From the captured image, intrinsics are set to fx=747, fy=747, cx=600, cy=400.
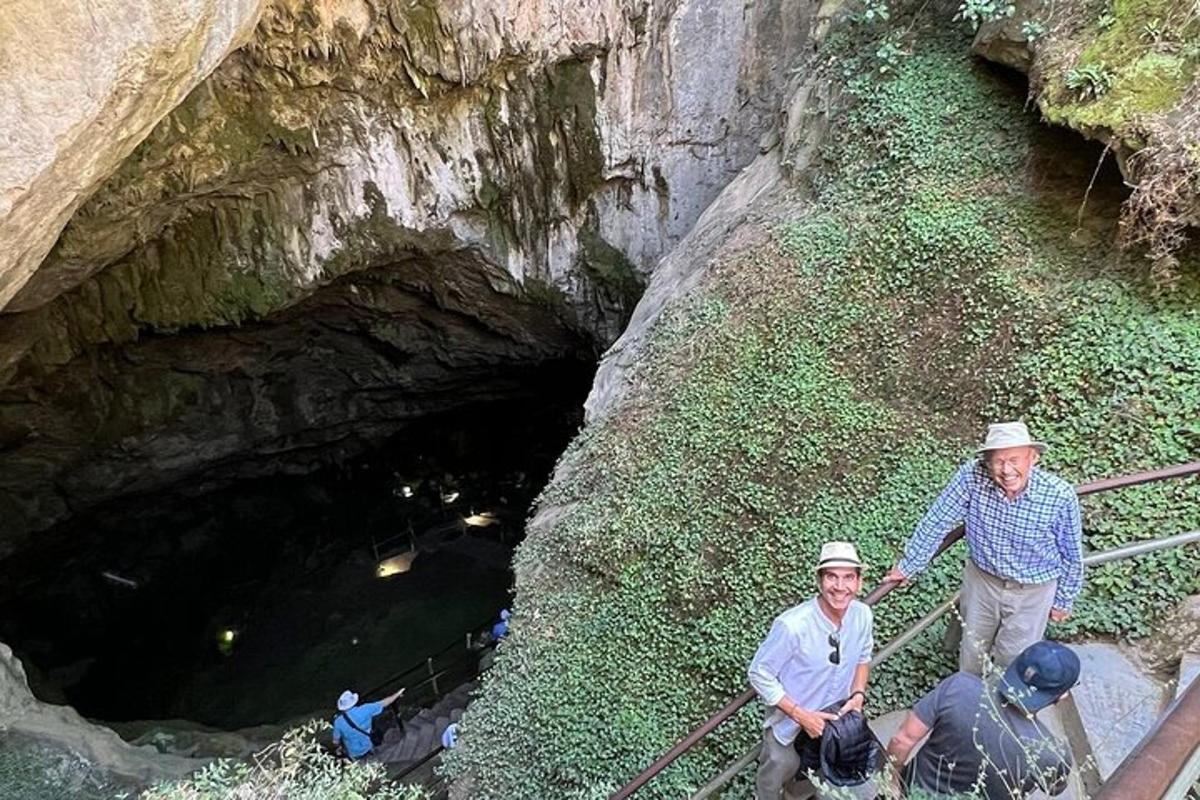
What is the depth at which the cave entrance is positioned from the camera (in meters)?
14.2

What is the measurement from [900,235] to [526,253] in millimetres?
6946

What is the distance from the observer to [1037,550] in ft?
11.9

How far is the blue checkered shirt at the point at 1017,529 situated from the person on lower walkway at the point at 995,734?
756 millimetres

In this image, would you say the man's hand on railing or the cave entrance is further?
the cave entrance

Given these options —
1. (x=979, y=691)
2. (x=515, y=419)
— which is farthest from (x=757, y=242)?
(x=515, y=419)

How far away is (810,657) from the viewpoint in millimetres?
3553

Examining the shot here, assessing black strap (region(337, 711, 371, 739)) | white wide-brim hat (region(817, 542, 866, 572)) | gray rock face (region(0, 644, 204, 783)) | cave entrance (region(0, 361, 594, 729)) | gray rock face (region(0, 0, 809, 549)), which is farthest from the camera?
cave entrance (region(0, 361, 594, 729))

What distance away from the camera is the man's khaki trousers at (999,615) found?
12.3ft

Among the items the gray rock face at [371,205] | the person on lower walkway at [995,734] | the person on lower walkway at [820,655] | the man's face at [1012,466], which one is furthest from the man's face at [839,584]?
the gray rock face at [371,205]

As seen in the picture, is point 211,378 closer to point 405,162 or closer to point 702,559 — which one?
point 405,162

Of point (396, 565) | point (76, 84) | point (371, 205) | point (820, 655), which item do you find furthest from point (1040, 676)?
point (396, 565)

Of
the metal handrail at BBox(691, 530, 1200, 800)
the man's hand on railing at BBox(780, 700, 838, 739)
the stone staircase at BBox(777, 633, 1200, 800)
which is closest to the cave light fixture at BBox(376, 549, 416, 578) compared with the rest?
the metal handrail at BBox(691, 530, 1200, 800)

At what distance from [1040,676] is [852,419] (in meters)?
3.25

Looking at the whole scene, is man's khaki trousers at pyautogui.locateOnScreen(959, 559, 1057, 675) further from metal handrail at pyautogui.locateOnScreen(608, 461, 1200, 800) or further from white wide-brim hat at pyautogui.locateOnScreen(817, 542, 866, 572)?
white wide-brim hat at pyautogui.locateOnScreen(817, 542, 866, 572)
